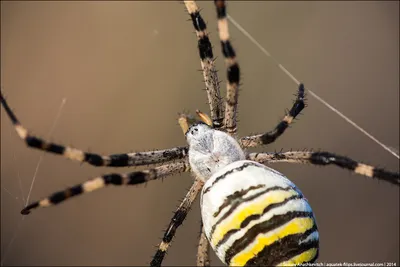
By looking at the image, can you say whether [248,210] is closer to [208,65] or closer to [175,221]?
[175,221]

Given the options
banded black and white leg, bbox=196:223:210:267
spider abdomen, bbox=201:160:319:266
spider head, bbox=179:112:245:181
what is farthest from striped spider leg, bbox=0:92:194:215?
banded black and white leg, bbox=196:223:210:267

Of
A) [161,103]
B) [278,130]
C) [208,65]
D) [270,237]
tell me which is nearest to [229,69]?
[208,65]

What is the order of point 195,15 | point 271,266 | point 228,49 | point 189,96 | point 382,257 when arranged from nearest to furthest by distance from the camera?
point 271,266 → point 228,49 → point 195,15 → point 382,257 → point 189,96

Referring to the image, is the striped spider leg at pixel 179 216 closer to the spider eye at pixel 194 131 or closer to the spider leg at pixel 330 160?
the spider eye at pixel 194 131

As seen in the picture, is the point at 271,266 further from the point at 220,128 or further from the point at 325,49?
the point at 325,49

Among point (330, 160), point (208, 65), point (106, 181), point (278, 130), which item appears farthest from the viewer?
point (208, 65)

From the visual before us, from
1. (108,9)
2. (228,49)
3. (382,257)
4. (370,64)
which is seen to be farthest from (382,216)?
(108,9)

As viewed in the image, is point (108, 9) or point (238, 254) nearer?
point (238, 254)
